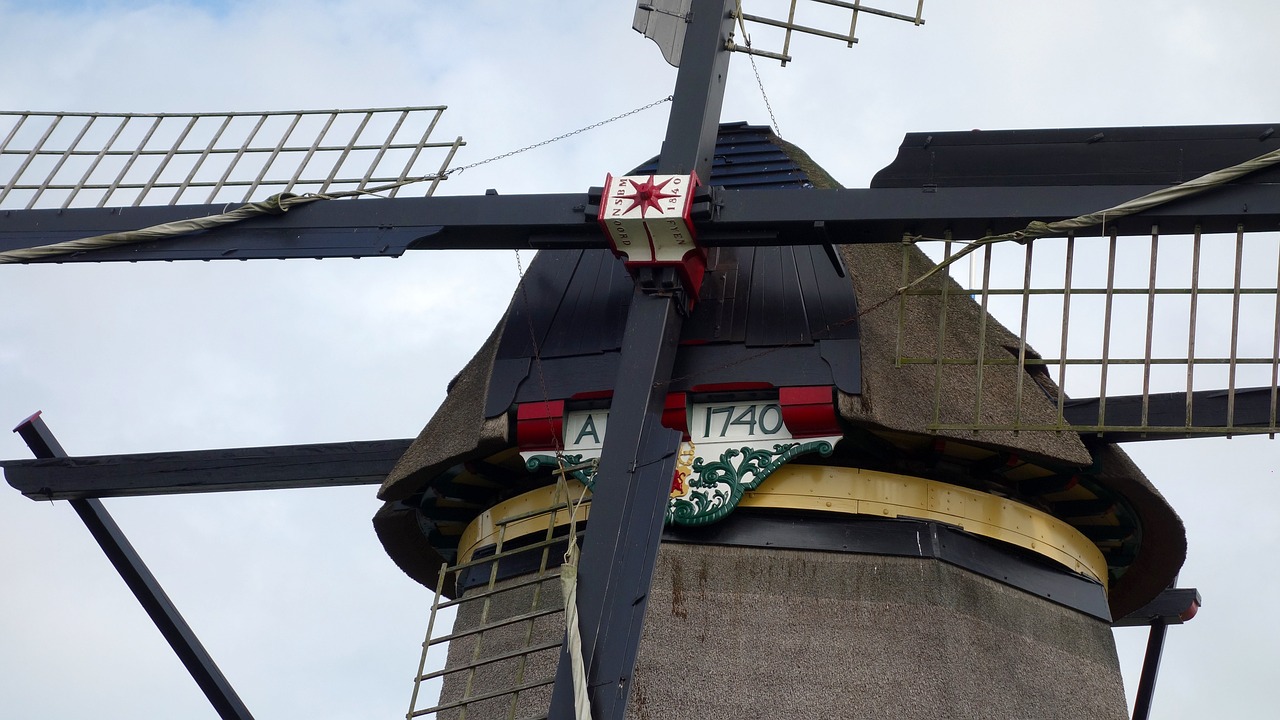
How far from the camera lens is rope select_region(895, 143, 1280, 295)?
7137 mm

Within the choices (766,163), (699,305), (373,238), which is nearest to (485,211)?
(373,238)

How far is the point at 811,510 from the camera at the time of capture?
291 inches

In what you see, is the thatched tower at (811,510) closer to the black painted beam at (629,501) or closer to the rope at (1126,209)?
the black painted beam at (629,501)

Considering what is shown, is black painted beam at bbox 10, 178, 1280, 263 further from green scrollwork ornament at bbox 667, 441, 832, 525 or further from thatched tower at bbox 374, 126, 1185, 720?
green scrollwork ornament at bbox 667, 441, 832, 525

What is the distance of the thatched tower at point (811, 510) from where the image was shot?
7.07 m

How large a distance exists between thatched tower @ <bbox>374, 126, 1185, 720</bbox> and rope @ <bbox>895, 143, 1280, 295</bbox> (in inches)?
19.0

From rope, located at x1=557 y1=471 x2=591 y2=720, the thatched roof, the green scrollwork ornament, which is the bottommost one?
rope, located at x1=557 y1=471 x2=591 y2=720

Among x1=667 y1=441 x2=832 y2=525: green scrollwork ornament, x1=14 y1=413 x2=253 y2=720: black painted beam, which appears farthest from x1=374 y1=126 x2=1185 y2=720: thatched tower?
x1=14 y1=413 x2=253 y2=720: black painted beam

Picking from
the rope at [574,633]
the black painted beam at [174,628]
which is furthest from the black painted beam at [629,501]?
the black painted beam at [174,628]

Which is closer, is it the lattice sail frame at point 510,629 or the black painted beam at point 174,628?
the lattice sail frame at point 510,629

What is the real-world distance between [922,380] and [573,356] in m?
1.52

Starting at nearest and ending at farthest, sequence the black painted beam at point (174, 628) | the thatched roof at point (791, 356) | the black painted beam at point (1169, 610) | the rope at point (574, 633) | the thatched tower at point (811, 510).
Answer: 1. the rope at point (574, 633)
2. the thatched tower at point (811, 510)
3. the thatched roof at point (791, 356)
4. the black painted beam at point (174, 628)
5. the black painted beam at point (1169, 610)

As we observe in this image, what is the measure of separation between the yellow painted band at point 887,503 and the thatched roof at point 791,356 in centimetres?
23

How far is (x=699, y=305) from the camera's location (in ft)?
26.0
